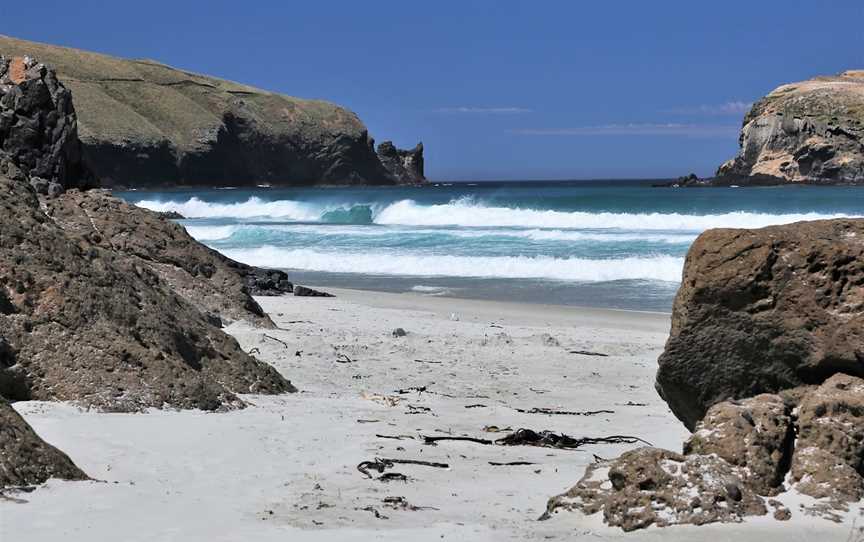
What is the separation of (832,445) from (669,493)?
78cm

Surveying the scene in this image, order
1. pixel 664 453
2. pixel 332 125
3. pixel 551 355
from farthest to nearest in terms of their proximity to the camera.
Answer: pixel 332 125, pixel 551 355, pixel 664 453

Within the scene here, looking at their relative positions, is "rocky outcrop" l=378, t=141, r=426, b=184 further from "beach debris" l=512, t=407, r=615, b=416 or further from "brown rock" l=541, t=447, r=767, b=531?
"brown rock" l=541, t=447, r=767, b=531

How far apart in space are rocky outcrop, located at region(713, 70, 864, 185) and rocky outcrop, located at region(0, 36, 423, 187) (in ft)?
152

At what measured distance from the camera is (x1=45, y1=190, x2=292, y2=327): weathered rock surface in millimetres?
10641

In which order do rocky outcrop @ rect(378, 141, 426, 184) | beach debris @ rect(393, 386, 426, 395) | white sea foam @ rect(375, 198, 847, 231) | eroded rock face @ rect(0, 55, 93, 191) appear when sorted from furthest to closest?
1. rocky outcrop @ rect(378, 141, 426, 184)
2. white sea foam @ rect(375, 198, 847, 231)
3. eroded rock face @ rect(0, 55, 93, 191)
4. beach debris @ rect(393, 386, 426, 395)

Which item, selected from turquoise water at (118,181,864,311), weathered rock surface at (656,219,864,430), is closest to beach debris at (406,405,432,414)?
weathered rock surface at (656,219,864,430)

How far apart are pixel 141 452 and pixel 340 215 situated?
5021 centimetres

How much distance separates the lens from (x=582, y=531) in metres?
4.00

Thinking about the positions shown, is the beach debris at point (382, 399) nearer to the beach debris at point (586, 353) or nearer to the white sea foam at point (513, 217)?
the beach debris at point (586, 353)

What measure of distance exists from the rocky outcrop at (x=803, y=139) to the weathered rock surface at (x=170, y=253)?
90.7m

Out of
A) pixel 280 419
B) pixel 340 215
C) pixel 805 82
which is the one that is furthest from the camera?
pixel 805 82

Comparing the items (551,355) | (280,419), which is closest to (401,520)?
(280,419)

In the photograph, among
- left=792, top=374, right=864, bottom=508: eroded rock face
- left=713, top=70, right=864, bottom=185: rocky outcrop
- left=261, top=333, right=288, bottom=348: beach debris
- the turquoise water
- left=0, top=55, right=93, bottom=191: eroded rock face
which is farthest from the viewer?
left=713, top=70, right=864, bottom=185: rocky outcrop

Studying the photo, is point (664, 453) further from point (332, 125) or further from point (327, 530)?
point (332, 125)
